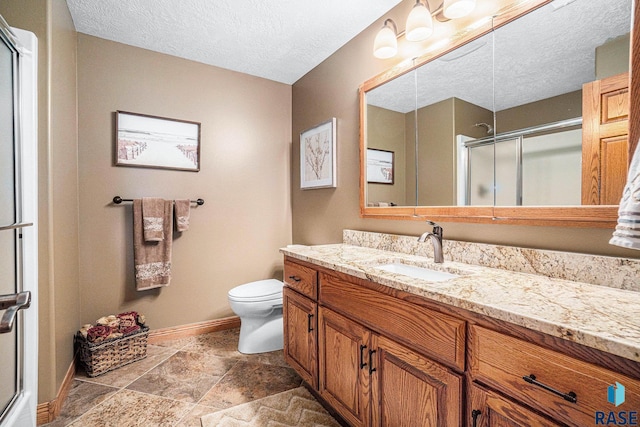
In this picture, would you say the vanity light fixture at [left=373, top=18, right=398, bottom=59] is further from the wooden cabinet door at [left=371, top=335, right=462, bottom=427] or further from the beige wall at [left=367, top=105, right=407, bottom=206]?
the wooden cabinet door at [left=371, top=335, right=462, bottom=427]

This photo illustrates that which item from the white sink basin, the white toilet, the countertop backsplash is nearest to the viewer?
the countertop backsplash

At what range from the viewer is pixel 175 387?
71.9 inches

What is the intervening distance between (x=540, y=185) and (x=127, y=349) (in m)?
2.64

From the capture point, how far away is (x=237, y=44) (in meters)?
2.28

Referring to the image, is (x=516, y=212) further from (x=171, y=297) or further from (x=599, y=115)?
(x=171, y=297)

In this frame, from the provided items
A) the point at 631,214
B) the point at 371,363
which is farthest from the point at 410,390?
the point at 631,214

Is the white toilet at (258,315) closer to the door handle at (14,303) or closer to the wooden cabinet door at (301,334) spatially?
the wooden cabinet door at (301,334)

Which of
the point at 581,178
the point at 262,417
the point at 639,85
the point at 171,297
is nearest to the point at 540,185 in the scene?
the point at 581,178

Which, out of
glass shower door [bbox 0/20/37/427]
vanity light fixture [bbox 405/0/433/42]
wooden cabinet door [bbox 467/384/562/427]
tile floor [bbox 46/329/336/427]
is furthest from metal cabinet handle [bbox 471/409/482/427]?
vanity light fixture [bbox 405/0/433/42]

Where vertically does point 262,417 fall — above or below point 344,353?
below

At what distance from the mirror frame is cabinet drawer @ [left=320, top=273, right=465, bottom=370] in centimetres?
64

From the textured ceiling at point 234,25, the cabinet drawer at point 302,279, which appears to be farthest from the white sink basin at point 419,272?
the textured ceiling at point 234,25

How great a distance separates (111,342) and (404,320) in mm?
2005

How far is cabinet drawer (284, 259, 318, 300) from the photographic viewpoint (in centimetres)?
158
